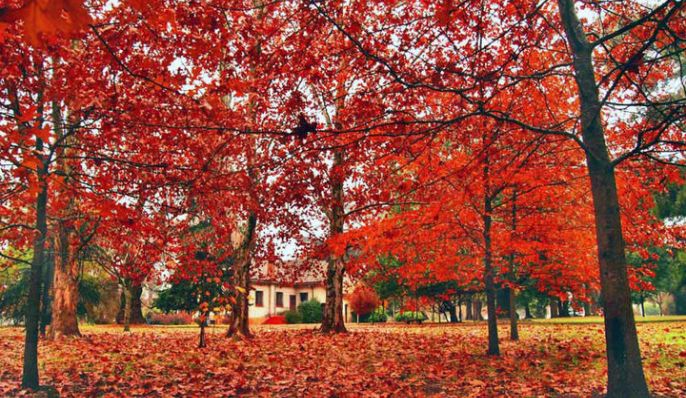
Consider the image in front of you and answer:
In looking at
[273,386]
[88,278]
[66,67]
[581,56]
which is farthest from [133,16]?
[88,278]

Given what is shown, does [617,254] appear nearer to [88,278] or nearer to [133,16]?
[133,16]

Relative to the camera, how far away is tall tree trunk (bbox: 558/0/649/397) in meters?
6.26

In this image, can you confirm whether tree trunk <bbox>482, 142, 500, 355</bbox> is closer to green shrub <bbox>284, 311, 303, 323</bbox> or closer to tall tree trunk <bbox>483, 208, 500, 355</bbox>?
tall tree trunk <bbox>483, 208, 500, 355</bbox>

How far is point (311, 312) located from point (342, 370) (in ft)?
106

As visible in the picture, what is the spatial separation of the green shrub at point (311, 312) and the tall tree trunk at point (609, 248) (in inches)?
1407

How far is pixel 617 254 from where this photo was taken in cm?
646

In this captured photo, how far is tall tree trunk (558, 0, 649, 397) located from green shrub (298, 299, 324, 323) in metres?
35.7

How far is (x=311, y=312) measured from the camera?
4134 centimetres

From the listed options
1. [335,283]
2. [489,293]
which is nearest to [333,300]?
[335,283]

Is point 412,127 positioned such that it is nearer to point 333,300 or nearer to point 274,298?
point 333,300

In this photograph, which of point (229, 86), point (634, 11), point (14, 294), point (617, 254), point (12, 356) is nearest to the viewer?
point (617, 254)

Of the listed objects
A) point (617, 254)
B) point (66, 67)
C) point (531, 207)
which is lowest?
point (617, 254)

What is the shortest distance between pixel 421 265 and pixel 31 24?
448 inches

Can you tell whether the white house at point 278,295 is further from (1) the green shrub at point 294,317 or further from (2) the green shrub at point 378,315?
(1) the green shrub at point 294,317
